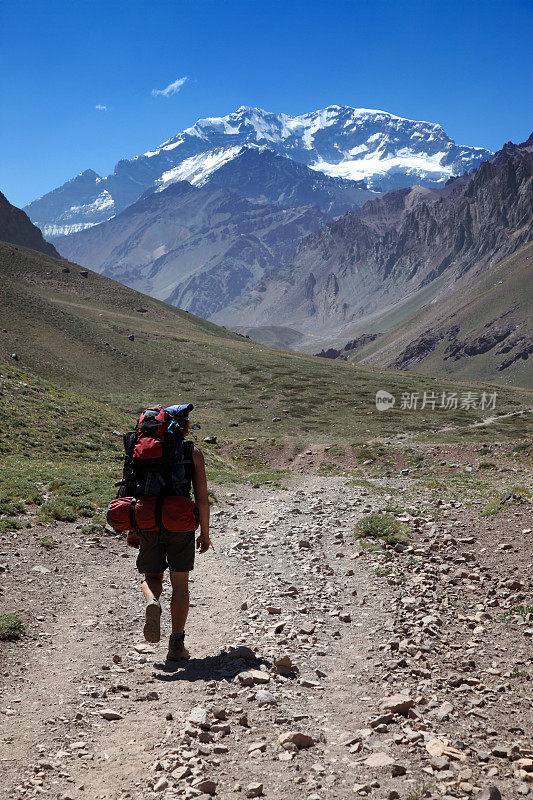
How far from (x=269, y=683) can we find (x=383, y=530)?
26.7 feet

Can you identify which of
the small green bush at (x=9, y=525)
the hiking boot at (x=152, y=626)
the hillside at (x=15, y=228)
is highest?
the hillside at (x=15, y=228)

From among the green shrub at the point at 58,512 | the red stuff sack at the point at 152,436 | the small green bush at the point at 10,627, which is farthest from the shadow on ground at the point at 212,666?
the green shrub at the point at 58,512

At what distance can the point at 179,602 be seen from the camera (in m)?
8.66

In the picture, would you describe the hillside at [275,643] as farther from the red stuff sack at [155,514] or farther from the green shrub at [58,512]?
the red stuff sack at [155,514]

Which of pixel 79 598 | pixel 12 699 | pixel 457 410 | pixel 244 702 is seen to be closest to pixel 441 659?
pixel 244 702

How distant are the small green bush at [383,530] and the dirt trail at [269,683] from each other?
2.72 feet

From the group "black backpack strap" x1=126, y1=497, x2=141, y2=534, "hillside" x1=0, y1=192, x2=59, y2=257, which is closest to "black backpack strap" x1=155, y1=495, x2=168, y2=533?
"black backpack strap" x1=126, y1=497, x2=141, y2=534

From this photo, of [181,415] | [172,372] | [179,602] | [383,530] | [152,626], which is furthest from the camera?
[172,372]

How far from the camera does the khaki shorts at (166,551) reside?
8.51 m

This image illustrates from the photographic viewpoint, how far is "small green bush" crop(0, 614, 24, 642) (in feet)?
29.1

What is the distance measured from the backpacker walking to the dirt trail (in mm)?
1078

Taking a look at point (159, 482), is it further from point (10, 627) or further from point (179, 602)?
point (10, 627)

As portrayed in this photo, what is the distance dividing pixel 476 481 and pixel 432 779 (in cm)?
2237

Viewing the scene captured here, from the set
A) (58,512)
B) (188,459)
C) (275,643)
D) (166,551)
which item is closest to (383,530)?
(275,643)
